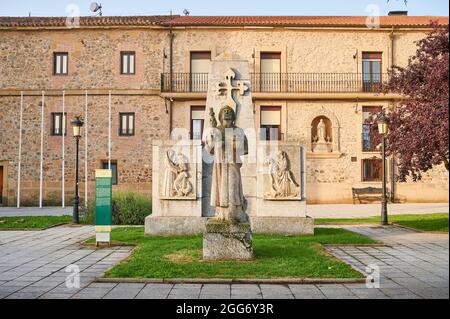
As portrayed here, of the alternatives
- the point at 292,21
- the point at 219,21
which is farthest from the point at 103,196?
the point at 292,21

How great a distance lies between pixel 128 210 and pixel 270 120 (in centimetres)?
1306

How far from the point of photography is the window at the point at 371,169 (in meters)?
25.5

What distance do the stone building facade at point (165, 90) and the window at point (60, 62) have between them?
0.14 metres

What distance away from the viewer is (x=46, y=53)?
1006 inches

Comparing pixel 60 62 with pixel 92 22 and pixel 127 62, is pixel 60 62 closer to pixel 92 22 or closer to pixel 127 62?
pixel 92 22

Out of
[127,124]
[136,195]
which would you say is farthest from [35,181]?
[136,195]

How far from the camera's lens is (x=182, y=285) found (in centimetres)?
577

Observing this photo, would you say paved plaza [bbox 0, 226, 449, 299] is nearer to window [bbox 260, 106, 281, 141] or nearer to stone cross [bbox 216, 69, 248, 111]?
stone cross [bbox 216, 69, 248, 111]

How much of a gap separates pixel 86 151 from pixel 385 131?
1649cm

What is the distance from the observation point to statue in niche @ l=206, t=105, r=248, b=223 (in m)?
7.49

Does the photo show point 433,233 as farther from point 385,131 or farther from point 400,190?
point 400,190


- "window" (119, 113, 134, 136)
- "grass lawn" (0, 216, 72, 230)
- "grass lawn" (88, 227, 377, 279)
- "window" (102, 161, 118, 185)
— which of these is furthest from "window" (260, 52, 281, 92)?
"grass lawn" (88, 227, 377, 279)

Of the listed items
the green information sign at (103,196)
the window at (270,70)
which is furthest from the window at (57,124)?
the green information sign at (103,196)

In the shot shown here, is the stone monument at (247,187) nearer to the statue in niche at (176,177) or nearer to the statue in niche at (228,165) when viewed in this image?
the statue in niche at (176,177)
